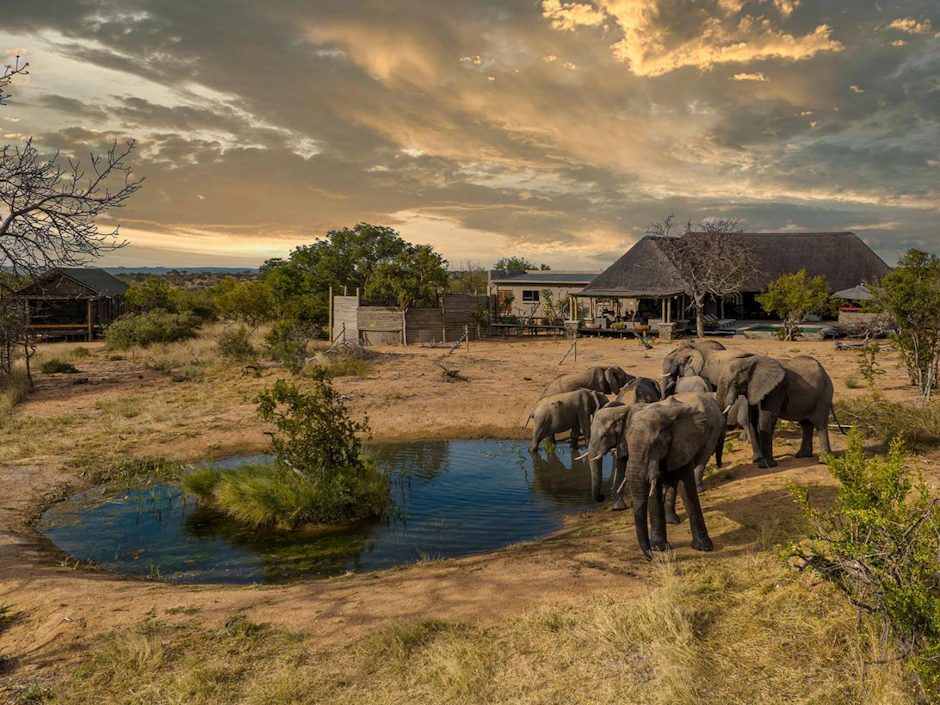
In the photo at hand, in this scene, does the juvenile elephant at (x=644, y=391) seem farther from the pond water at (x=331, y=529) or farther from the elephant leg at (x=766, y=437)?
the elephant leg at (x=766, y=437)

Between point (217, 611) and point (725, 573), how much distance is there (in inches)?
Result: 218

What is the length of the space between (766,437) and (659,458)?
4.53 m

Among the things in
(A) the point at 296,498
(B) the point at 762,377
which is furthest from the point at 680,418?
(A) the point at 296,498

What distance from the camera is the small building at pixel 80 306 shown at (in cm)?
3800

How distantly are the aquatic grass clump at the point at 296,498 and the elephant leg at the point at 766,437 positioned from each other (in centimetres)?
677

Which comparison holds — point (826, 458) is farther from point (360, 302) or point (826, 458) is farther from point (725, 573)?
point (360, 302)

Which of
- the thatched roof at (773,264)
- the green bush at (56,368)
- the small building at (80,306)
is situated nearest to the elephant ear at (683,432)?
the green bush at (56,368)

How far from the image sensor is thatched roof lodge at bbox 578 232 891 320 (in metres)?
39.9

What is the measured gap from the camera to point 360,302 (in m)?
34.3

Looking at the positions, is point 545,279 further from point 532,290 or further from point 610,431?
point 610,431

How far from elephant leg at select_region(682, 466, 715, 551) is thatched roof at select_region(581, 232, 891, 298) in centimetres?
3175

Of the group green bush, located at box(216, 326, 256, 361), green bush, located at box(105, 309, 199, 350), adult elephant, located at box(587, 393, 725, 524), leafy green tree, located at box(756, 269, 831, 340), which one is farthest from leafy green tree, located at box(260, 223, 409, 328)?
adult elephant, located at box(587, 393, 725, 524)

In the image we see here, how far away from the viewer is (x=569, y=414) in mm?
13328

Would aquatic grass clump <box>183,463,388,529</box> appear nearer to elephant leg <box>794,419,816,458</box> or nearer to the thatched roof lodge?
elephant leg <box>794,419,816,458</box>
